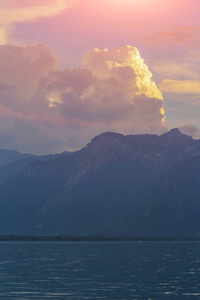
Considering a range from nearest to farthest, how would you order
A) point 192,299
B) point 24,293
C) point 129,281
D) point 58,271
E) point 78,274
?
point 192,299 → point 24,293 → point 129,281 → point 78,274 → point 58,271

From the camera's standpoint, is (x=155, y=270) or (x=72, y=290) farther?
(x=155, y=270)

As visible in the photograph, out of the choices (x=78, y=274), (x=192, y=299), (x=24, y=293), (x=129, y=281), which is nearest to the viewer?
(x=192, y=299)

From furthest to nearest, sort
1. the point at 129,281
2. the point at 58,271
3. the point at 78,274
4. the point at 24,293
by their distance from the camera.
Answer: the point at 58,271 → the point at 78,274 → the point at 129,281 → the point at 24,293

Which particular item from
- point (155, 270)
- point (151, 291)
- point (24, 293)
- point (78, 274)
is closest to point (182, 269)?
point (155, 270)

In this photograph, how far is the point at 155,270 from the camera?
13838cm

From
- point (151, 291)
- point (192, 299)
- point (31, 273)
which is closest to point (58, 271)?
point (31, 273)

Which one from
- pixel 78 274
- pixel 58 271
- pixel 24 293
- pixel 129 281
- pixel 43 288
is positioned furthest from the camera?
pixel 58 271

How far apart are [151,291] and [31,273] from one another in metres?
43.8

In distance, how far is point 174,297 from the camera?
9012cm

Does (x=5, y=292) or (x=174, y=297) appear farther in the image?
(x=5, y=292)

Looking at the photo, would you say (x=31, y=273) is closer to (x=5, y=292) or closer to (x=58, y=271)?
(x=58, y=271)

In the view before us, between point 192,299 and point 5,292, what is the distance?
31308 mm

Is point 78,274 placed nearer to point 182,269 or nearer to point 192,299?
point 182,269

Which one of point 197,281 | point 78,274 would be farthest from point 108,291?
point 78,274
